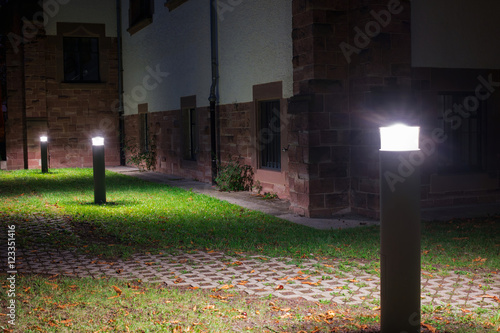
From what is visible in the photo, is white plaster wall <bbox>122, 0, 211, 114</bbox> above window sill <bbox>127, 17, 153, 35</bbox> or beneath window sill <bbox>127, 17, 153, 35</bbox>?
beneath

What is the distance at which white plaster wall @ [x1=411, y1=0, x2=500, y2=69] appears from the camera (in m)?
9.00

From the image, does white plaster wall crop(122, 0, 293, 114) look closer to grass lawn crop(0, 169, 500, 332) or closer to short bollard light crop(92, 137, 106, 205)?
grass lawn crop(0, 169, 500, 332)

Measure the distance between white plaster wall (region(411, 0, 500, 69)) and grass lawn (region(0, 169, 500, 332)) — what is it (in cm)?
291

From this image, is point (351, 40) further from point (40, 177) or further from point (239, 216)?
point (40, 177)

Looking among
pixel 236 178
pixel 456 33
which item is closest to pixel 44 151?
pixel 236 178

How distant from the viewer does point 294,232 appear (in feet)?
24.1

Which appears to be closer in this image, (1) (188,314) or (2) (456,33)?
(1) (188,314)

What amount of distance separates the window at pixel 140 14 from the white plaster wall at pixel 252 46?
5.89 metres

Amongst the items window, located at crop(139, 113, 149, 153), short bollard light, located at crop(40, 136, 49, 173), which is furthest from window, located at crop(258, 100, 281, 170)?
short bollard light, located at crop(40, 136, 49, 173)

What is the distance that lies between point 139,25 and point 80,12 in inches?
136

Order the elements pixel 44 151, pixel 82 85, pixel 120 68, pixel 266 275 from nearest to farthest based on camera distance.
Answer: pixel 266 275, pixel 44 151, pixel 82 85, pixel 120 68

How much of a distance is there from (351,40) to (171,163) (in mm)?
9449

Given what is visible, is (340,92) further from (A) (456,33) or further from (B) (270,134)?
(B) (270,134)

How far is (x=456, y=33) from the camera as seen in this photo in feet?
30.9
